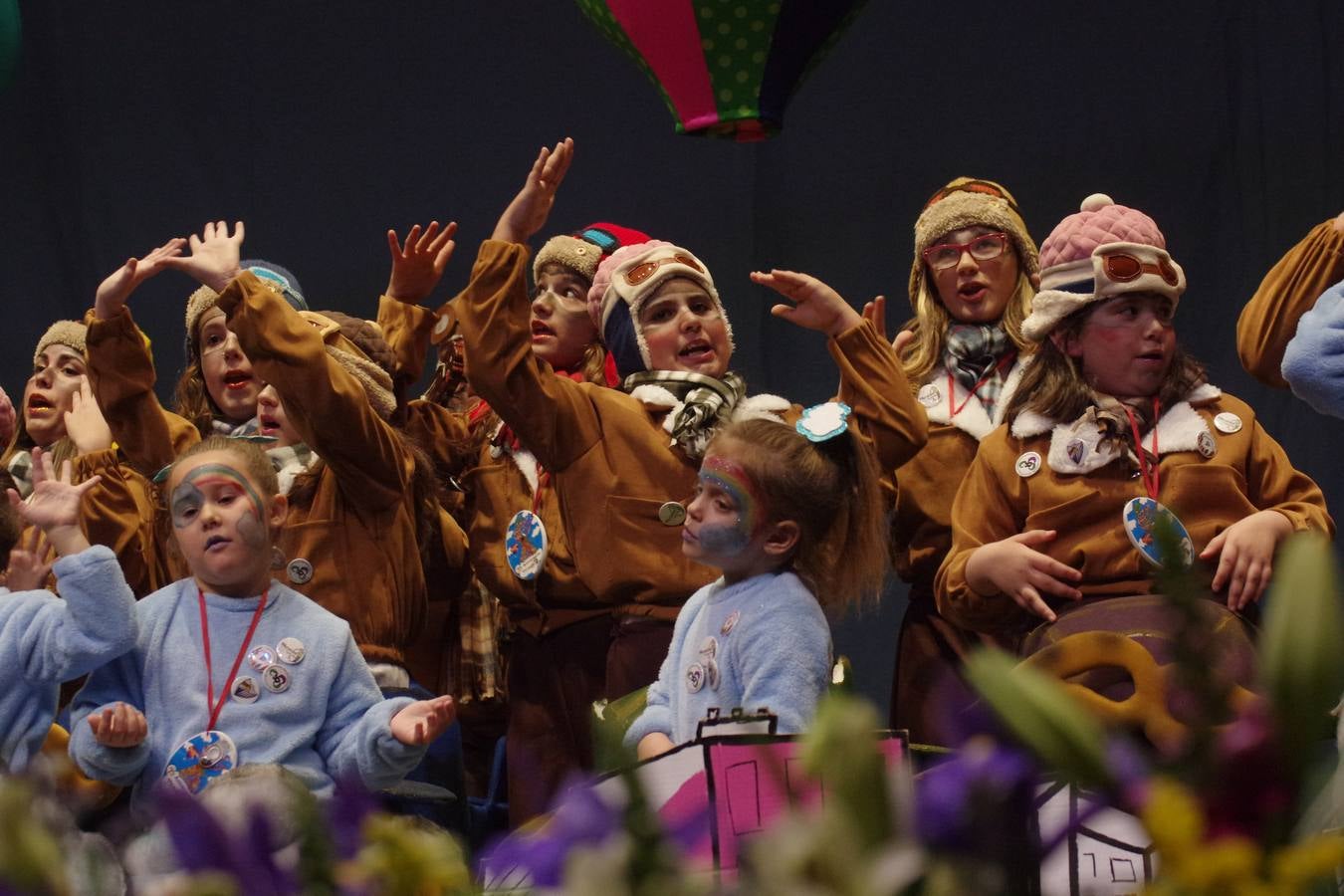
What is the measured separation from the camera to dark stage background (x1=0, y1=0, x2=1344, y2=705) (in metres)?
5.28

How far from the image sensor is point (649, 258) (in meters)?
3.51

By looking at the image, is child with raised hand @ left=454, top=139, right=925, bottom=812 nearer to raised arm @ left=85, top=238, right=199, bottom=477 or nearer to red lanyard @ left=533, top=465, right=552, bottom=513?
red lanyard @ left=533, top=465, right=552, bottom=513

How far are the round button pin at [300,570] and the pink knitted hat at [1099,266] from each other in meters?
1.27

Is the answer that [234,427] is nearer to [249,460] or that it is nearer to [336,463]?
[336,463]

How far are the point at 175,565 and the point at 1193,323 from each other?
9.11 feet

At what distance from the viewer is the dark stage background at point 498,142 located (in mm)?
5277

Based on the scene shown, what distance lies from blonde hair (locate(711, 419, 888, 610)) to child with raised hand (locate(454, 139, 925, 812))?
0.42 m

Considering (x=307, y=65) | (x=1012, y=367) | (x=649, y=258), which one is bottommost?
(x=1012, y=367)

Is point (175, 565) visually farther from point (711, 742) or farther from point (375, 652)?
point (711, 742)

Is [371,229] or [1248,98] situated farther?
[371,229]

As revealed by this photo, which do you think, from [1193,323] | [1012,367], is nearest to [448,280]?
[1193,323]

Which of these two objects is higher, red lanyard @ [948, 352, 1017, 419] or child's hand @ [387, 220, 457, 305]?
child's hand @ [387, 220, 457, 305]

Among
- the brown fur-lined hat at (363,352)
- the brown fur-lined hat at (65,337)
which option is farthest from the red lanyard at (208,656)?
the brown fur-lined hat at (65,337)

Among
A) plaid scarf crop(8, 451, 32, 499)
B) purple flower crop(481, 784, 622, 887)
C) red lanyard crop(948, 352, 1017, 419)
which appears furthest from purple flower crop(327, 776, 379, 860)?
plaid scarf crop(8, 451, 32, 499)
